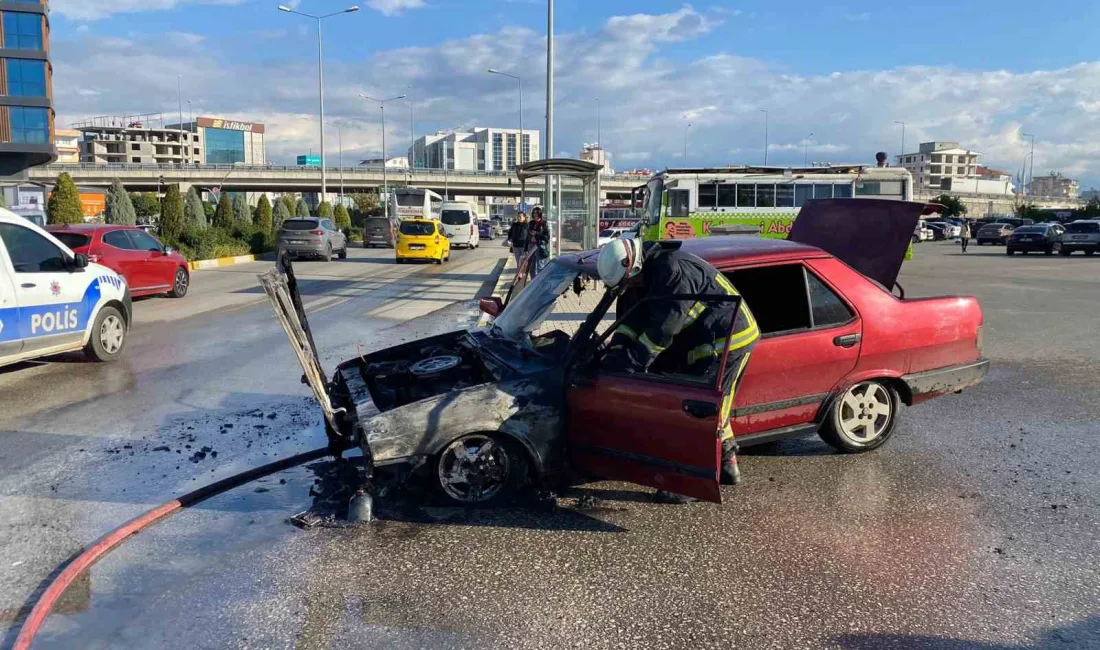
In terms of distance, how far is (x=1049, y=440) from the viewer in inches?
250

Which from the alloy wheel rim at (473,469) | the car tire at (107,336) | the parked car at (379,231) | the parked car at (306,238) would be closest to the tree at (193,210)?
the parked car at (306,238)

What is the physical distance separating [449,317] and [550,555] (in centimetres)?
989

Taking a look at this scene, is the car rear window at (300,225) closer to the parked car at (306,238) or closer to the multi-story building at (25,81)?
the parked car at (306,238)

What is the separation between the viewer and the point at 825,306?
5.56 metres

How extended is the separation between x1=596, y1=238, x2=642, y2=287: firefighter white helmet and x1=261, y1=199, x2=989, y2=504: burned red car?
28 centimetres

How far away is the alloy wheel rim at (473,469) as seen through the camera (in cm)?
469

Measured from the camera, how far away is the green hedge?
2644 centimetres

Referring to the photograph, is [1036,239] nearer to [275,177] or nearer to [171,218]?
[171,218]

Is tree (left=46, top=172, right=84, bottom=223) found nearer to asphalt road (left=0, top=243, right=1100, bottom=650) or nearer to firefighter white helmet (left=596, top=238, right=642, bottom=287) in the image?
asphalt road (left=0, top=243, right=1100, bottom=650)

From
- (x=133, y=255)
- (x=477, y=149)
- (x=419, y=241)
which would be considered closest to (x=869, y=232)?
(x=133, y=255)

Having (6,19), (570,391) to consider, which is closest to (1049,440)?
(570,391)

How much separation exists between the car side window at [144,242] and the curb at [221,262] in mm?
9205

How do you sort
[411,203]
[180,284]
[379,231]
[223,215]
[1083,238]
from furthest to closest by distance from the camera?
[411,203]
[379,231]
[1083,238]
[223,215]
[180,284]

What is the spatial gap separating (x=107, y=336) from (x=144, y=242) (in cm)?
665
